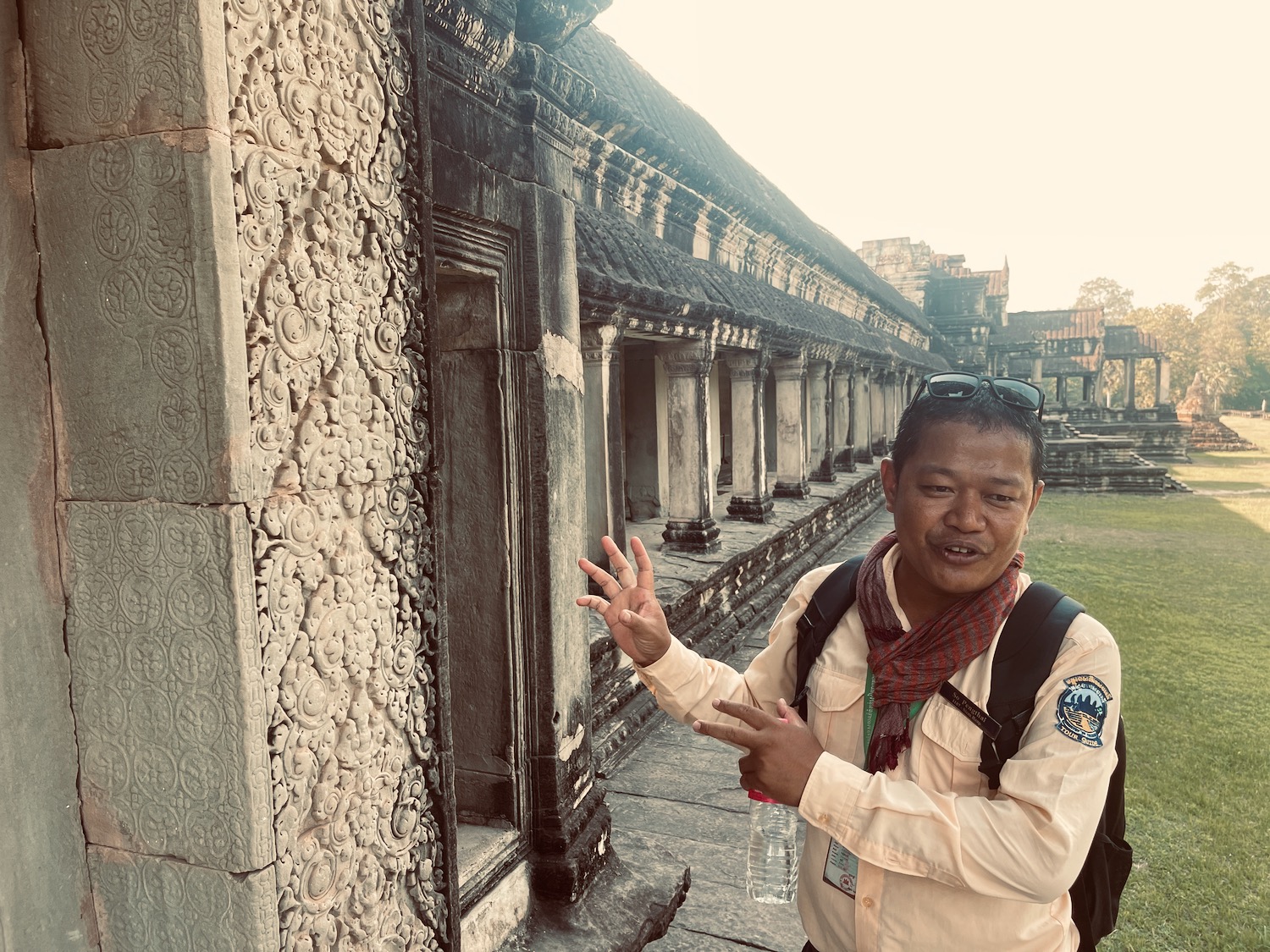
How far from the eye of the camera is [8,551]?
136cm

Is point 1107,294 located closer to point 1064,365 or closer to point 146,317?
point 1064,365

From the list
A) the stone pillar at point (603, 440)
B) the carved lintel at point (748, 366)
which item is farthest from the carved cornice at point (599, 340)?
the carved lintel at point (748, 366)

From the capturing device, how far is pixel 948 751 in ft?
4.54

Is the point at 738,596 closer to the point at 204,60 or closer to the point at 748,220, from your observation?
the point at 748,220

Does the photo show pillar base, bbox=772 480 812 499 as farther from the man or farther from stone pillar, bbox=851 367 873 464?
the man

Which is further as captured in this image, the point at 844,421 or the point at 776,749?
the point at 844,421

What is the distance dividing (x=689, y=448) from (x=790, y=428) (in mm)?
3156

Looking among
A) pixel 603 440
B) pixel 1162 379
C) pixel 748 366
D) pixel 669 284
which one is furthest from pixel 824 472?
pixel 1162 379

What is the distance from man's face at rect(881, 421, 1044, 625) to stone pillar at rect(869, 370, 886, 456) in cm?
1471

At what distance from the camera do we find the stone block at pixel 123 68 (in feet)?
4.23

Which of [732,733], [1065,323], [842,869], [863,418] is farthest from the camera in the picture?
[1065,323]

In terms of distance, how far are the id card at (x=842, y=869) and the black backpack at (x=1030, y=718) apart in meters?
0.30

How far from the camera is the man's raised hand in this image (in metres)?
1.66

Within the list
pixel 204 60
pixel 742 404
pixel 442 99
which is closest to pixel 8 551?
pixel 204 60
